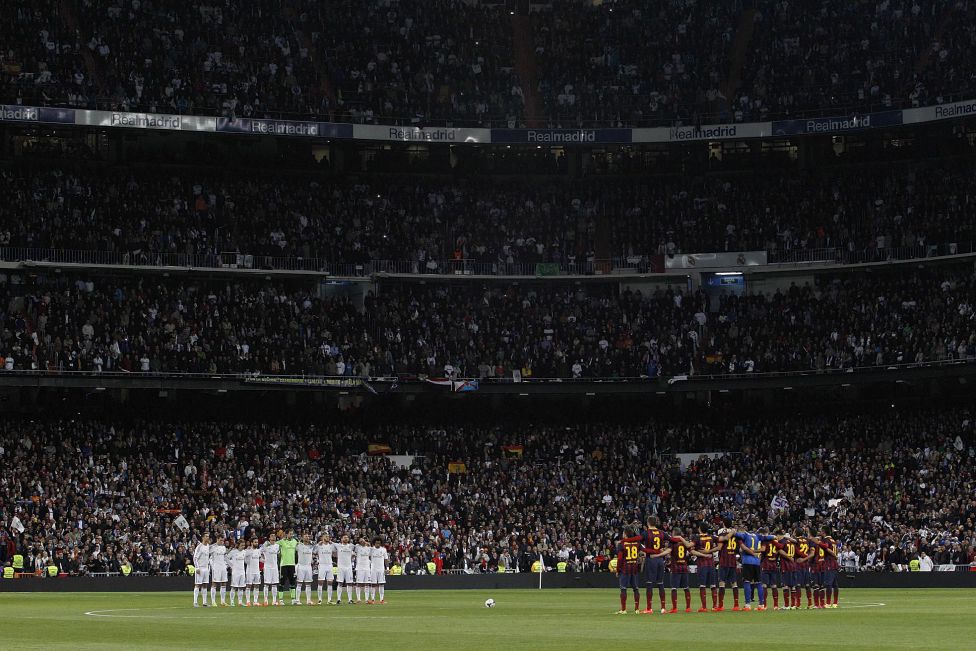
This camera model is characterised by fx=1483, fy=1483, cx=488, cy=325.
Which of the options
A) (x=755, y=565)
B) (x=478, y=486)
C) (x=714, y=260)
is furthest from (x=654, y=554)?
(x=714, y=260)

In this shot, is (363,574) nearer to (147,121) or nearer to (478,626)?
(478,626)

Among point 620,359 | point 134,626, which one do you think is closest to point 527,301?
point 620,359

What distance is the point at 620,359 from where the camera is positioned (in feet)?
244

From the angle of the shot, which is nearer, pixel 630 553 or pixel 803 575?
pixel 630 553

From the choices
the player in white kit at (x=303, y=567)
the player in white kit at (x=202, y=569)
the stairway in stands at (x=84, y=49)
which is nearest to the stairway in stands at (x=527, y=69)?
the stairway in stands at (x=84, y=49)

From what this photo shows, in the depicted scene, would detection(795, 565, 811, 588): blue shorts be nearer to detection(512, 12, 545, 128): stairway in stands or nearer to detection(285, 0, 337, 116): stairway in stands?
detection(512, 12, 545, 128): stairway in stands

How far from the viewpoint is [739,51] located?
269 ft

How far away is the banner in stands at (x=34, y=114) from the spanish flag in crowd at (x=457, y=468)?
80.5 ft

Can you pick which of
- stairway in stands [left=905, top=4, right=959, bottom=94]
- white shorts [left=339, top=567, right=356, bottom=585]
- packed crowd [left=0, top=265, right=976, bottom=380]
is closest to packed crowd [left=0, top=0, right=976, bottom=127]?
stairway in stands [left=905, top=4, right=959, bottom=94]

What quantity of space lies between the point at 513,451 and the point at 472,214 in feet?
47.0

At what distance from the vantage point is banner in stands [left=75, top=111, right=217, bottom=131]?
7150cm

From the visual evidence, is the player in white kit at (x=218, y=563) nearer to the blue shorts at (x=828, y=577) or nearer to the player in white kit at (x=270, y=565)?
the player in white kit at (x=270, y=565)

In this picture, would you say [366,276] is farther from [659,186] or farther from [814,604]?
[814,604]

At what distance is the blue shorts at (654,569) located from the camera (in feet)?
112
